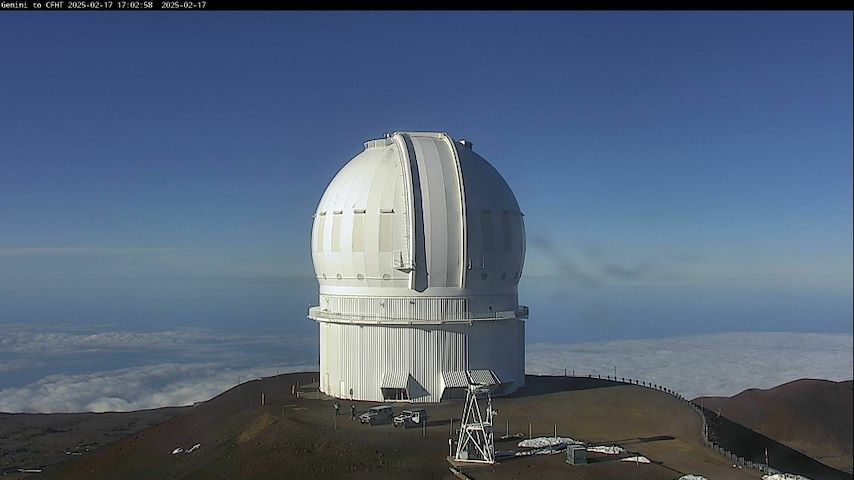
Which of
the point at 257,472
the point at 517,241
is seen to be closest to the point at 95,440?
the point at 257,472

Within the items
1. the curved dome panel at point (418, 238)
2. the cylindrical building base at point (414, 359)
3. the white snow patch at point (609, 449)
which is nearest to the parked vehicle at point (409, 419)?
the cylindrical building base at point (414, 359)

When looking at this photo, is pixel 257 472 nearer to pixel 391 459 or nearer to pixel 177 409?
pixel 391 459

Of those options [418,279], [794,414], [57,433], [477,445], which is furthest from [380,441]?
[794,414]

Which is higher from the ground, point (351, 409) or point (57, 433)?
point (351, 409)

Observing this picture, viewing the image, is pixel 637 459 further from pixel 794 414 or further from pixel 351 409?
pixel 794 414

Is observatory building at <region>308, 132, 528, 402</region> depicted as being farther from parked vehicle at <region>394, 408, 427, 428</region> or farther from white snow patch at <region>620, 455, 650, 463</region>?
white snow patch at <region>620, 455, 650, 463</region>
